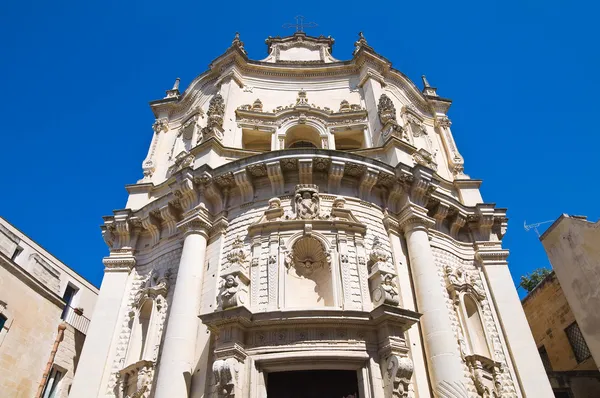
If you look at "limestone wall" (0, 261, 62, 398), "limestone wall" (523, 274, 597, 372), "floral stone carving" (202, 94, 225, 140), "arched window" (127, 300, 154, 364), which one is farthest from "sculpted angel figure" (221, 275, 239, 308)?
"limestone wall" (523, 274, 597, 372)

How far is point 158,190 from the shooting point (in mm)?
17766

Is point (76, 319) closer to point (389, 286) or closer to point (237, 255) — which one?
point (237, 255)

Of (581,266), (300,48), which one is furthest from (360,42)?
(581,266)

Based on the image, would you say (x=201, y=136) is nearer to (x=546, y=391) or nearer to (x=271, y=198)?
(x=271, y=198)

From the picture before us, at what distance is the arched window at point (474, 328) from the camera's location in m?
13.6

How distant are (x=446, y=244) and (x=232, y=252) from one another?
7.44m

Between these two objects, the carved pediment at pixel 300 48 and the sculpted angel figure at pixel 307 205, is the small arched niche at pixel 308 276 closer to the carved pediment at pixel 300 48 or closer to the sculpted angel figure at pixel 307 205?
the sculpted angel figure at pixel 307 205

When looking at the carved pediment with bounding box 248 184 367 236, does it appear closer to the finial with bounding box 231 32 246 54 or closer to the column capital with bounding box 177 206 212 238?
the column capital with bounding box 177 206 212 238

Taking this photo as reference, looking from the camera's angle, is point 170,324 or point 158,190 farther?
point 158,190

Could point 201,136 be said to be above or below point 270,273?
above

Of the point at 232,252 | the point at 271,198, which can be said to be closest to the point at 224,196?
the point at 271,198

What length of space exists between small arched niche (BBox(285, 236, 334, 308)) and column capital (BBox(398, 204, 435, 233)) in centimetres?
302

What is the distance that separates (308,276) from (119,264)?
7.11 m

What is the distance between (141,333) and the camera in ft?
47.3
